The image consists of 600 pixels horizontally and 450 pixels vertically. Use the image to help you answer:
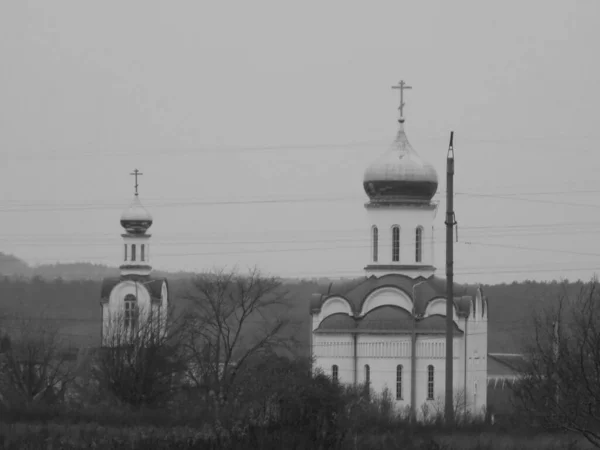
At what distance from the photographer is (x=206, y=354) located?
37344mm

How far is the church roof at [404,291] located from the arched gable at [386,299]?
71 millimetres

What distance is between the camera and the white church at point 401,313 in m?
40.7

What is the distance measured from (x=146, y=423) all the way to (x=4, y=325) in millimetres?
26548

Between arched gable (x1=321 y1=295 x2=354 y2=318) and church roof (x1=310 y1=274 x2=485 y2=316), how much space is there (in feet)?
0.25

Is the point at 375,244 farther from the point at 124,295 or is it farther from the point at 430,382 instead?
the point at 124,295

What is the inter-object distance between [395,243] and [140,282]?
1065 cm

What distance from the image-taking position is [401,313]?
4153cm

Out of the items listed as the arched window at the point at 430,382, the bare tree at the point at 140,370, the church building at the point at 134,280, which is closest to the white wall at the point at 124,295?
the church building at the point at 134,280

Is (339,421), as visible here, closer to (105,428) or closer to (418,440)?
(418,440)

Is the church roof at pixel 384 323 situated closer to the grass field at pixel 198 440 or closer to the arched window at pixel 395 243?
the arched window at pixel 395 243

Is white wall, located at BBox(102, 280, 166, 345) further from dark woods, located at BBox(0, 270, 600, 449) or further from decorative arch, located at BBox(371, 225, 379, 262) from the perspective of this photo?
decorative arch, located at BBox(371, 225, 379, 262)

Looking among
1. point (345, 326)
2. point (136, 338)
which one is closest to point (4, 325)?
point (345, 326)

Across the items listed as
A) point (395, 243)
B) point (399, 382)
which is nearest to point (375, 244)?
point (395, 243)

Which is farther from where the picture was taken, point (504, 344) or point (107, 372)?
point (504, 344)
